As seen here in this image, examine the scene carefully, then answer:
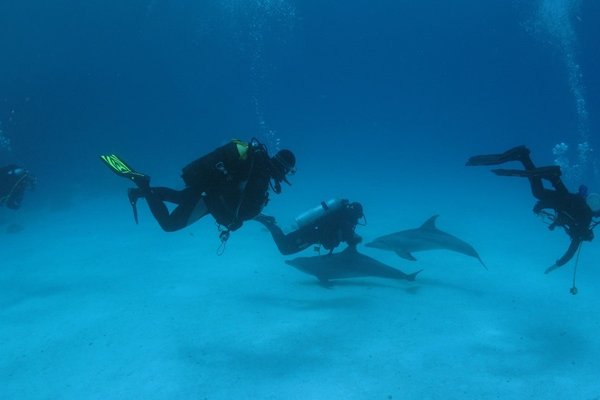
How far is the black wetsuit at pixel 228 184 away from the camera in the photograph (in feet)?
20.6

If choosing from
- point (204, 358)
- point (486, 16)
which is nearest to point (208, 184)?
point (204, 358)

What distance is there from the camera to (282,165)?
259 inches

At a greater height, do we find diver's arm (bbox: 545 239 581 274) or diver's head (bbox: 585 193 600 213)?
diver's head (bbox: 585 193 600 213)

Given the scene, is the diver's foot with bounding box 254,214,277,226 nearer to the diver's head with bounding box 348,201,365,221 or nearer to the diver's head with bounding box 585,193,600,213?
the diver's head with bounding box 348,201,365,221

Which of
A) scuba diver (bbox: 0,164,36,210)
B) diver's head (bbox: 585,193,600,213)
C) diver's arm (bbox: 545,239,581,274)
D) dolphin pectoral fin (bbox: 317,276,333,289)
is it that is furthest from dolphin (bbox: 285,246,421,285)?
scuba diver (bbox: 0,164,36,210)

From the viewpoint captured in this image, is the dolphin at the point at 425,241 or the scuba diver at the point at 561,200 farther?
the dolphin at the point at 425,241

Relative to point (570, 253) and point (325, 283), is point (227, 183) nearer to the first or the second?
point (325, 283)

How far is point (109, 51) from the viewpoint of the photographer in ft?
184

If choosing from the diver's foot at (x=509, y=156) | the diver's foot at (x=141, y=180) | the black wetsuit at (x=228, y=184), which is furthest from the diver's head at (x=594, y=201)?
the diver's foot at (x=141, y=180)

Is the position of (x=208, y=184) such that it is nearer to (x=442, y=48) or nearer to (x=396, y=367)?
(x=396, y=367)

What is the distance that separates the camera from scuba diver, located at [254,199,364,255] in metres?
8.94

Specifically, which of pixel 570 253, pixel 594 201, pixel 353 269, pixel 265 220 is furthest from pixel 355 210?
pixel 594 201

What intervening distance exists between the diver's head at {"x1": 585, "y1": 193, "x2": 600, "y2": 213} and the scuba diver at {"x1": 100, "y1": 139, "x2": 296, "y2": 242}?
4570 millimetres

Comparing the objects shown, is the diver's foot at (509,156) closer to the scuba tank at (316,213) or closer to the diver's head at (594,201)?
the diver's head at (594,201)
